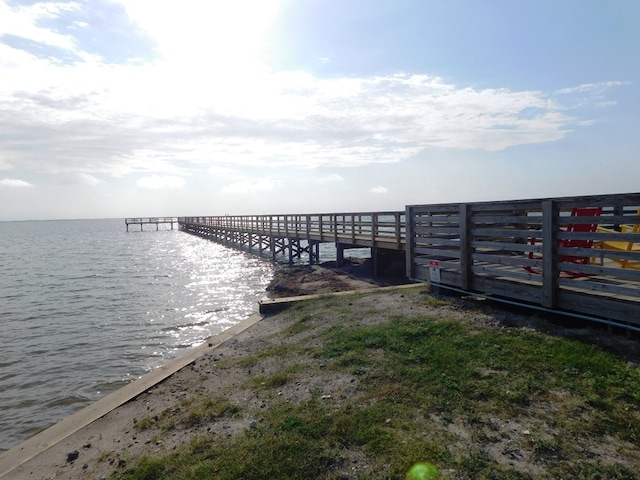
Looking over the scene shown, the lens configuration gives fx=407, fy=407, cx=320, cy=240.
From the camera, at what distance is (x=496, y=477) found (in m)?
3.17

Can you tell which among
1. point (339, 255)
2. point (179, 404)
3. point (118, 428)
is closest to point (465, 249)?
point (179, 404)

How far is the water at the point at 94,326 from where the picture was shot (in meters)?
8.09

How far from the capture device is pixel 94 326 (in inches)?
518

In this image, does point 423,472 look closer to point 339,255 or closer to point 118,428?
point 118,428

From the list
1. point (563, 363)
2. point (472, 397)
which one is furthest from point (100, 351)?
point (563, 363)

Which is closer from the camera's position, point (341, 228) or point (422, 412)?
point (422, 412)

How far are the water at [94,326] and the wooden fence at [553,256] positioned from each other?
23.1 feet

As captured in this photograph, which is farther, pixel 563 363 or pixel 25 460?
pixel 25 460

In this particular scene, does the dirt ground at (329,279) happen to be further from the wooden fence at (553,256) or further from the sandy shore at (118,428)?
the wooden fence at (553,256)

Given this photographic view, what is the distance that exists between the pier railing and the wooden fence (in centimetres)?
587

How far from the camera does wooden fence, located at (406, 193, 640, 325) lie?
511 cm

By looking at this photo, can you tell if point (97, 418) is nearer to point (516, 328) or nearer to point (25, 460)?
point (25, 460)

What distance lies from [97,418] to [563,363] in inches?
251

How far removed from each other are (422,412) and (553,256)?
10.6ft
